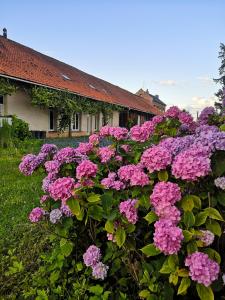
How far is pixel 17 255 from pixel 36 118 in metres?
18.4

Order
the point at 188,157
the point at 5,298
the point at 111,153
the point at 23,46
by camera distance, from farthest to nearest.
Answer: the point at 23,46, the point at 5,298, the point at 111,153, the point at 188,157

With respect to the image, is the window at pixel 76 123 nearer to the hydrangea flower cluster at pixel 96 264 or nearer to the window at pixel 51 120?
the window at pixel 51 120

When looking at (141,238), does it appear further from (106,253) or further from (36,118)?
(36,118)

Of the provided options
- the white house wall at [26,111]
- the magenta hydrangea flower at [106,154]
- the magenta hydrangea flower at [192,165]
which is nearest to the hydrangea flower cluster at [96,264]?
the magenta hydrangea flower at [106,154]

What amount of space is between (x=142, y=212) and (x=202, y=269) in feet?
2.33

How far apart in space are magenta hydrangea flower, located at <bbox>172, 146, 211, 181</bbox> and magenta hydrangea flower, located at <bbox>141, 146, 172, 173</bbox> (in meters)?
0.08

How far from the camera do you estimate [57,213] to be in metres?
2.33

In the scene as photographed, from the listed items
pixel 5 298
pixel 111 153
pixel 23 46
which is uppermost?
pixel 23 46

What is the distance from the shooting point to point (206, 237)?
1863 mm

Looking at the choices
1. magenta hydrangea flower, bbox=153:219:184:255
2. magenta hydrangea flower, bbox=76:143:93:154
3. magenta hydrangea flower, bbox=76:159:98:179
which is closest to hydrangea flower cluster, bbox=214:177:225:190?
magenta hydrangea flower, bbox=153:219:184:255

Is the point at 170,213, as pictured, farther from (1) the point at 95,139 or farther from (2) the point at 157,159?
(1) the point at 95,139

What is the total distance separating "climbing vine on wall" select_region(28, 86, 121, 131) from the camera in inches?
794

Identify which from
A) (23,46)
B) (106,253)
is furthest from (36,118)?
(106,253)

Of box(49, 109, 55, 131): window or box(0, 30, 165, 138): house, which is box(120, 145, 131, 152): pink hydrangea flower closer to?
box(0, 30, 165, 138): house
